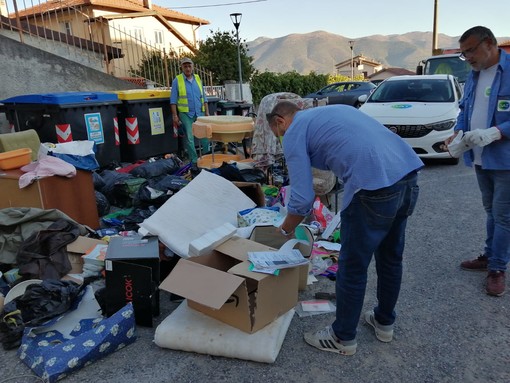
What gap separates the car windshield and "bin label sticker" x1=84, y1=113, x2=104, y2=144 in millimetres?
4896

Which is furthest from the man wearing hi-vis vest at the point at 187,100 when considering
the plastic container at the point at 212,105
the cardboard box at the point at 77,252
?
the cardboard box at the point at 77,252

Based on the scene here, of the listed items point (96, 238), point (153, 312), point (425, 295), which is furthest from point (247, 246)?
point (96, 238)

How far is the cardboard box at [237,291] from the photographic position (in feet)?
7.75

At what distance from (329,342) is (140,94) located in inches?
223

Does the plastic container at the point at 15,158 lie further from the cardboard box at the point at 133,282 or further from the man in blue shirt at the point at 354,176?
the man in blue shirt at the point at 354,176

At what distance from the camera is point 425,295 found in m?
3.09

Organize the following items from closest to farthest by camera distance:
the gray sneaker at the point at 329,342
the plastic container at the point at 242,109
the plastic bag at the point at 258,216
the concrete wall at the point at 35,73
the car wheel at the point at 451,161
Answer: the gray sneaker at the point at 329,342, the plastic bag at the point at 258,216, the car wheel at the point at 451,161, the concrete wall at the point at 35,73, the plastic container at the point at 242,109

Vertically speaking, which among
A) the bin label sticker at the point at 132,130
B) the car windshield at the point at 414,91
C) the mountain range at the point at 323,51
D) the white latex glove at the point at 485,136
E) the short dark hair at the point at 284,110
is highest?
the mountain range at the point at 323,51

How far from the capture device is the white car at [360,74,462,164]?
6758 mm

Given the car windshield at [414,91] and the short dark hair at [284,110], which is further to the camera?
the car windshield at [414,91]

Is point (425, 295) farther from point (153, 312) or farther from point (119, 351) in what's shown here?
point (119, 351)

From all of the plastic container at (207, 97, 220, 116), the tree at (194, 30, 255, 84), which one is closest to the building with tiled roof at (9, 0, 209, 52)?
the tree at (194, 30, 255, 84)

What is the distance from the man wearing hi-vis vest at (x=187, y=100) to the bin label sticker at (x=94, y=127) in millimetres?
1312

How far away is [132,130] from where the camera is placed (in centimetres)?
690
